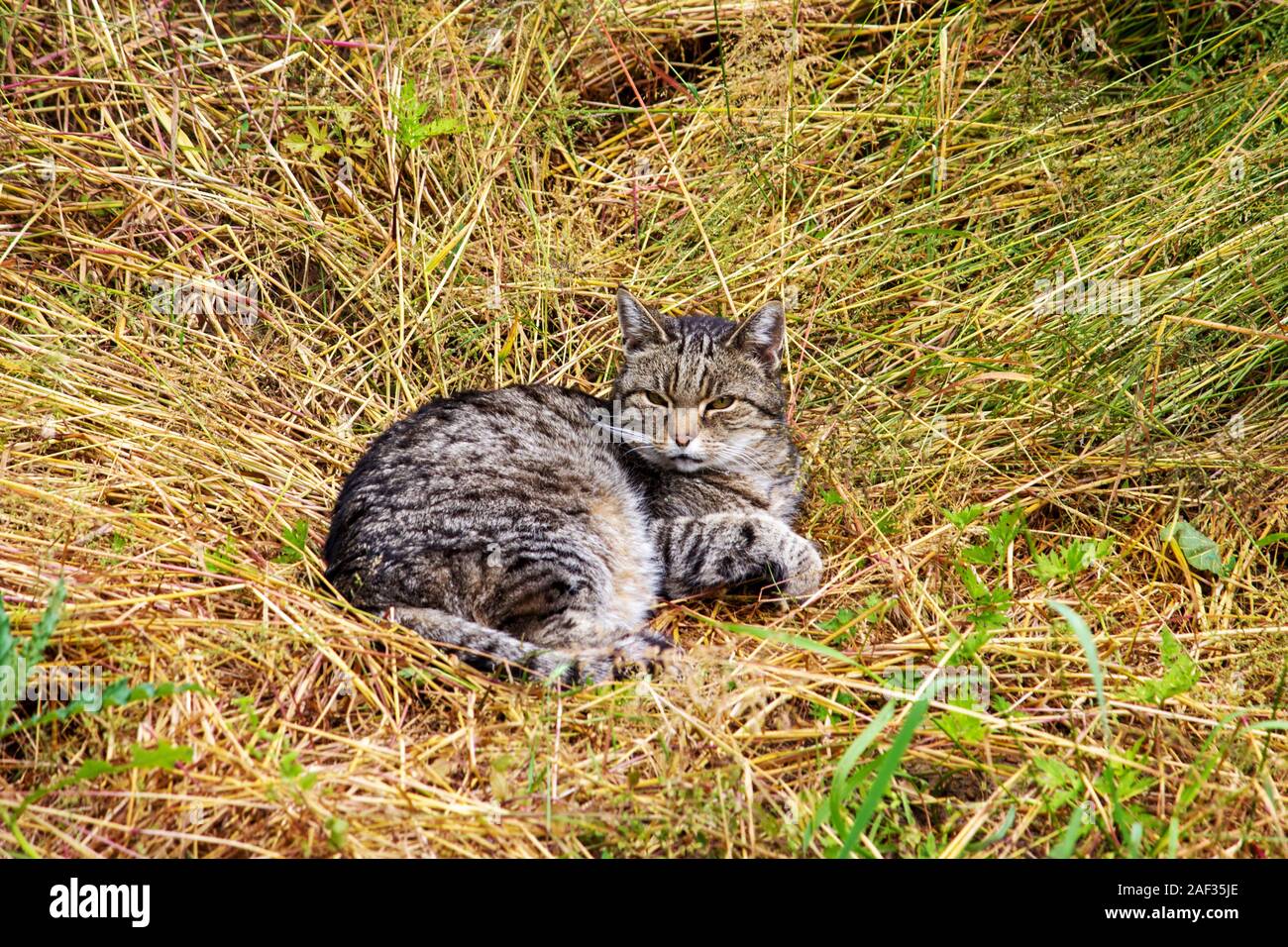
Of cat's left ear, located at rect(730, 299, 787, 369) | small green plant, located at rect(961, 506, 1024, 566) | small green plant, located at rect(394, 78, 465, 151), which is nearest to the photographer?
small green plant, located at rect(961, 506, 1024, 566)

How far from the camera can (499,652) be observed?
8.27 feet

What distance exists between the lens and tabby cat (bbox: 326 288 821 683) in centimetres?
269

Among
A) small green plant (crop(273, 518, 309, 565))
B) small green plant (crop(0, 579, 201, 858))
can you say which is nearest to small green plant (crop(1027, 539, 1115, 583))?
small green plant (crop(273, 518, 309, 565))

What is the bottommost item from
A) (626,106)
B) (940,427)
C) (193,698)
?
(193,698)

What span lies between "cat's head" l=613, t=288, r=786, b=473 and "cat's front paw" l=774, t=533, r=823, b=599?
17.7 inches

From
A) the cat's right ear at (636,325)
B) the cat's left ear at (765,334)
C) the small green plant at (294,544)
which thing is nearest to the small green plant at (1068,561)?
the cat's left ear at (765,334)

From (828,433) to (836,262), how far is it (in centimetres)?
77

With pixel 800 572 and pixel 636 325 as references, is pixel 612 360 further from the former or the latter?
pixel 800 572

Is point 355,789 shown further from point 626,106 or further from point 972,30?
point 972,30

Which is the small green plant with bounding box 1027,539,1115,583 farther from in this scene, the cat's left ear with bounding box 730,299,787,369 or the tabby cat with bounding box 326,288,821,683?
the cat's left ear with bounding box 730,299,787,369

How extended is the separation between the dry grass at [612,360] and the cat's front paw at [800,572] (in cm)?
7

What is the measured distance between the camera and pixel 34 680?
2.08m

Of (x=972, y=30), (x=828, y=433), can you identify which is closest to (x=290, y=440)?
(x=828, y=433)

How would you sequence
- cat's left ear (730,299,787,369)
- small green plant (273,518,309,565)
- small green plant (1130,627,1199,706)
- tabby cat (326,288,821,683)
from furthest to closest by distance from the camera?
cat's left ear (730,299,787,369) → small green plant (273,518,309,565) → tabby cat (326,288,821,683) → small green plant (1130,627,1199,706)
